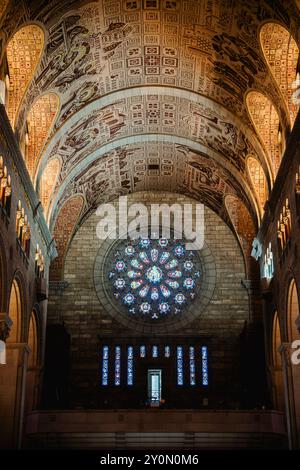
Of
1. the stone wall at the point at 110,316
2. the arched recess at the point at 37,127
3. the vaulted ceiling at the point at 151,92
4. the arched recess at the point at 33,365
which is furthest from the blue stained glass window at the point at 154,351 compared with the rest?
the arched recess at the point at 37,127

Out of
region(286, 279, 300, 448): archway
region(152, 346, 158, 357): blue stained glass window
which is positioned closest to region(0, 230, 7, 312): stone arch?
region(286, 279, 300, 448): archway

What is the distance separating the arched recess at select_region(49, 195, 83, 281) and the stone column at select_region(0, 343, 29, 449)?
334 inches

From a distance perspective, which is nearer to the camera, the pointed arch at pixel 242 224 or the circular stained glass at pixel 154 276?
the pointed arch at pixel 242 224

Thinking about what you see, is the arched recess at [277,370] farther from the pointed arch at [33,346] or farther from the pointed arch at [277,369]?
the pointed arch at [33,346]

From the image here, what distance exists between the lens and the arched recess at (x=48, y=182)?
2586cm

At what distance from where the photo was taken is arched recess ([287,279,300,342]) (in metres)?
21.1

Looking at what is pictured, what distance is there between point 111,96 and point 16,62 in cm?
482

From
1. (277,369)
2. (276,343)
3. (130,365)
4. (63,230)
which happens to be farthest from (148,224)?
(277,369)

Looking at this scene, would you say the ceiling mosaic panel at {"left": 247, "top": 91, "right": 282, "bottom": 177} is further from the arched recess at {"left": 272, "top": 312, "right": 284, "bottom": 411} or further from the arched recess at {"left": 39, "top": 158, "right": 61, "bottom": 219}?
the arched recess at {"left": 39, "top": 158, "right": 61, "bottom": 219}

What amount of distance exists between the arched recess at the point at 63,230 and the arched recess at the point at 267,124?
969 cm

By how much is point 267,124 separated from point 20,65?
867 cm

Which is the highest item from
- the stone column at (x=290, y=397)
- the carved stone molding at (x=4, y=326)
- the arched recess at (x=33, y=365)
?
the arched recess at (x=33, y=365)

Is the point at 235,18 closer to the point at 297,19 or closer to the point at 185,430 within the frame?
the point at 297,19

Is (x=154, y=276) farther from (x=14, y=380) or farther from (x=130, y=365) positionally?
(x=14, y=380)
